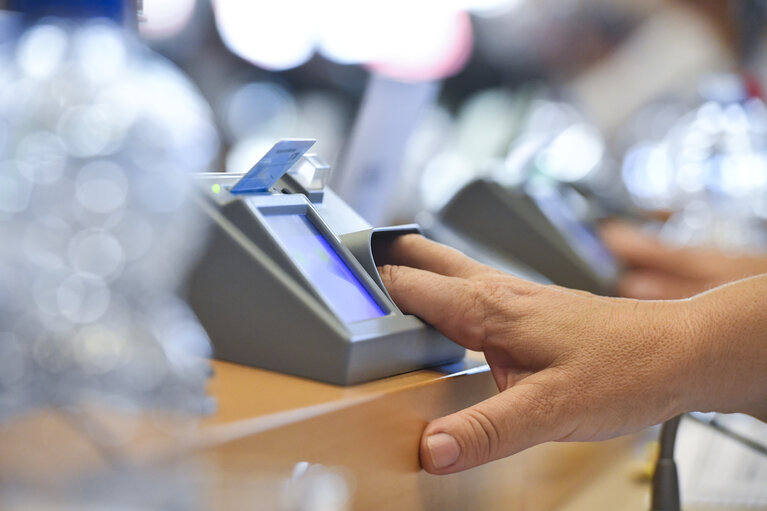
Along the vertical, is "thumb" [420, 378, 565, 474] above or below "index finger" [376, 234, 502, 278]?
below

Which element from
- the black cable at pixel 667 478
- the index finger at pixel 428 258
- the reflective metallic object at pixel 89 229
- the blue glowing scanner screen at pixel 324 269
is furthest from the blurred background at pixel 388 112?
the black cable at pixel 667 478

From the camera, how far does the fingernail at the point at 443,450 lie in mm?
891

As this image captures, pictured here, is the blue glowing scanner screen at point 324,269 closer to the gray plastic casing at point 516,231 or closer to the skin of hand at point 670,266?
the gray plastic casing at point 516,231

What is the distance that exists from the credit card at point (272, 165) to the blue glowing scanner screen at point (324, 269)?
41mm

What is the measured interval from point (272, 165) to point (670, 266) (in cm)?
165

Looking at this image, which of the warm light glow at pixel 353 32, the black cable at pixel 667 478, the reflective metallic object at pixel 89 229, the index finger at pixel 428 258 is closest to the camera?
the reflective metallic object at pixel 89 229

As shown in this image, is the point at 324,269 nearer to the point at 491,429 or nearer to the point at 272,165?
the point at 272,165

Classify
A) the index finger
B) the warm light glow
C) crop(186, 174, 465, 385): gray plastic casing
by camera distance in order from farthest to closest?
1. the warm light glow
2. the index finger
3. crop(186, 174, 465, 385): gray plastic casing

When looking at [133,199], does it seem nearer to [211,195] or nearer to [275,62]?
[211,195]

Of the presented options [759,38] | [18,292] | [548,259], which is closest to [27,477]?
[18,292]

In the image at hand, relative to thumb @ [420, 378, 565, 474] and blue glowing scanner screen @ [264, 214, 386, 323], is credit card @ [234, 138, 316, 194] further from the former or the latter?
thumb @ [420, 378, 565, 474]

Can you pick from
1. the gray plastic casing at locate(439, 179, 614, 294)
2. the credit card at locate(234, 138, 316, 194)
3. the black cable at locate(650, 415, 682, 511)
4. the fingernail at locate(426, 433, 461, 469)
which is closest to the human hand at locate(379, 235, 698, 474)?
the fingernail at locate(426, 433, 461, 469)

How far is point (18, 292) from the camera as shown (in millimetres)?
693

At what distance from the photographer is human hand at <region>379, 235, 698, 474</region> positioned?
2.97ft
